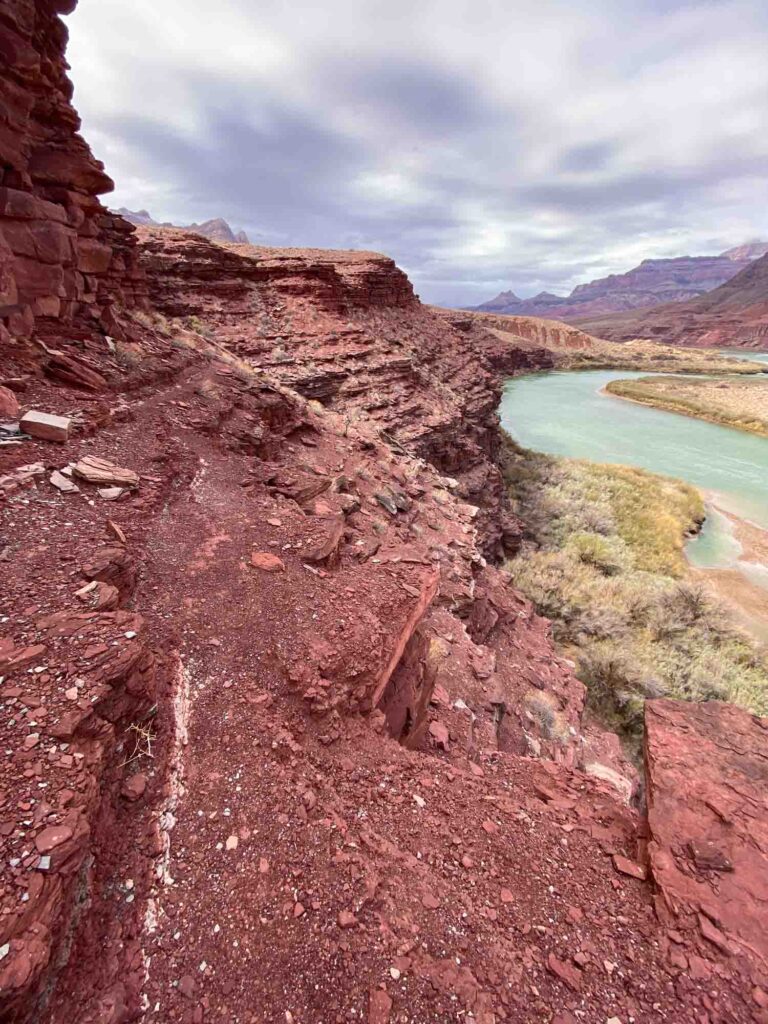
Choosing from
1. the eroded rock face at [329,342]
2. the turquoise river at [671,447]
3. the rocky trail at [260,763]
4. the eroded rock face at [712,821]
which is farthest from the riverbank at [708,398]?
the rocky trail at [260,763]

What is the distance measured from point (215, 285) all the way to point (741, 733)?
21.1m

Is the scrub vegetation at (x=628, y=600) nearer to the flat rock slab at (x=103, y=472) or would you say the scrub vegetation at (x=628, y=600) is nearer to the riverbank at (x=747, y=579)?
the riverbank at (x=747, y=579)

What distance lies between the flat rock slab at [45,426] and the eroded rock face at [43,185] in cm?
208

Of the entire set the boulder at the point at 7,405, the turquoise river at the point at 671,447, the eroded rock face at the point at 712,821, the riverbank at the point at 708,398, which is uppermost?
the boulder at the point at 7,405

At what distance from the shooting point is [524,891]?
3279mm

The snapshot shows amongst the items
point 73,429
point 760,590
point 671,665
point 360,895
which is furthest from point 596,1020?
point 760,590

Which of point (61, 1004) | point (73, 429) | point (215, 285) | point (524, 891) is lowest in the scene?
point (524, 891)

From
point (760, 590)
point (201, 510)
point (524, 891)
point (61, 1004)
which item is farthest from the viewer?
point (760, 590)

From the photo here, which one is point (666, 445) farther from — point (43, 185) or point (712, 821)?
point (43, 185)

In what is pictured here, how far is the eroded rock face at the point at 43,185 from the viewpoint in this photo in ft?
21.1

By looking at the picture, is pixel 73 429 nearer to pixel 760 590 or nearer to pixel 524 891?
pixel 524 891

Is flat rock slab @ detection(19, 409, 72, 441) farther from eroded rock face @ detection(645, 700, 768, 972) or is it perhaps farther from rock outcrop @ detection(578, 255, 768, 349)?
rock outcrop @ detection(578, 255, 768, 349)

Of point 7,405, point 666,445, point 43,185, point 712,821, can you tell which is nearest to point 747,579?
point 712,821

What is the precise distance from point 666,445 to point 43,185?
4336 centimetres
